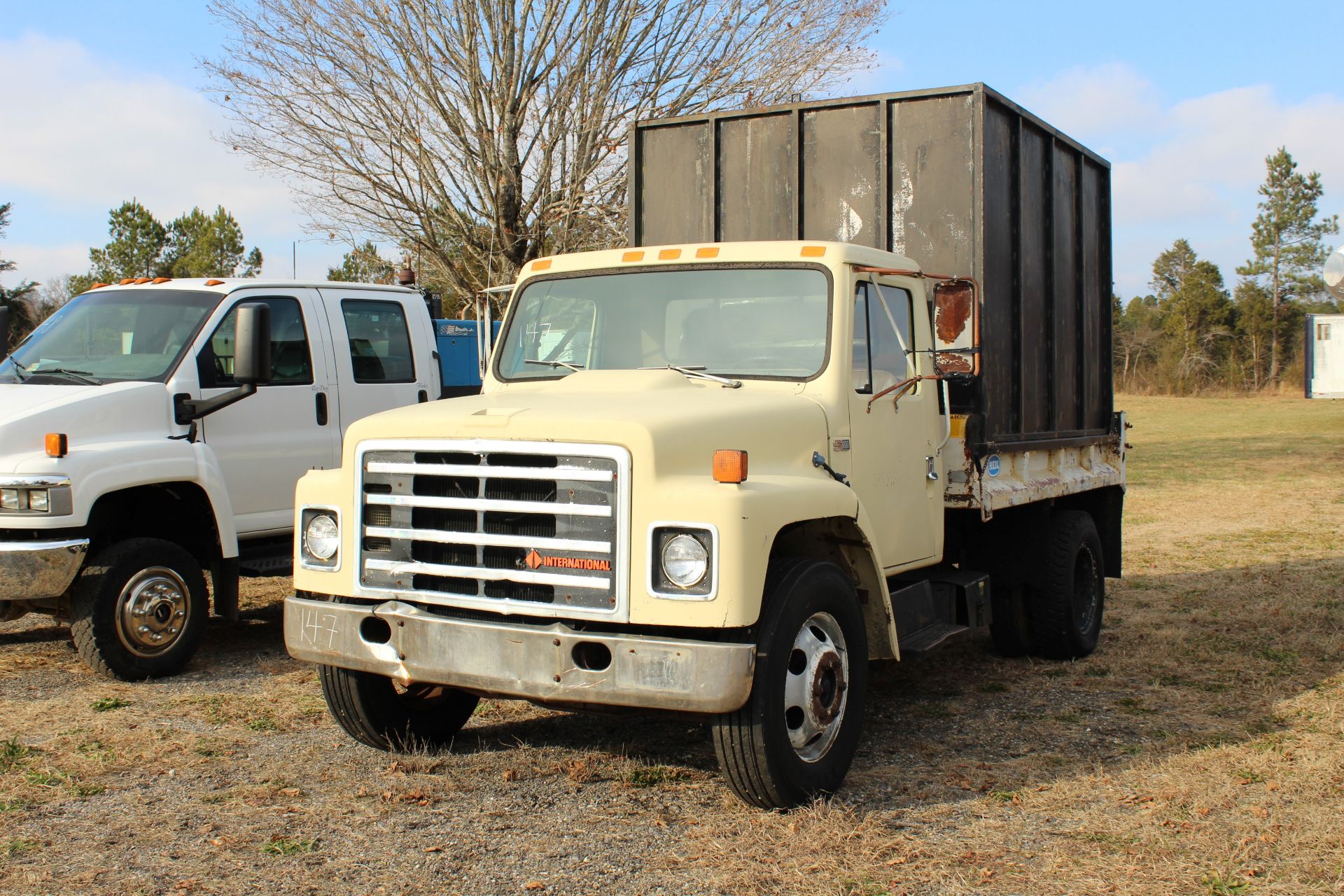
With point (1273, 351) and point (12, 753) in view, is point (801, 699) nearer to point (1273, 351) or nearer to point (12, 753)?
point (12, 753)

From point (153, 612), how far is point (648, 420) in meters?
3.95

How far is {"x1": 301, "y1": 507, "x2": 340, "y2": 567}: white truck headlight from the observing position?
4.91 meters

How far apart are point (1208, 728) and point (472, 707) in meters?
3.61

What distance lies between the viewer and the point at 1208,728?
19.9ft

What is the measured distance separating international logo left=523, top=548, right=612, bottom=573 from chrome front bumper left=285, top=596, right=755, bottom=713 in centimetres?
22

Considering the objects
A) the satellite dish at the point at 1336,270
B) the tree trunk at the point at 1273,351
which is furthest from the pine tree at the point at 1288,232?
the satellite dish at the point at 1336,270

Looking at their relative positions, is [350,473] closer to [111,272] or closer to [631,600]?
[631,600]

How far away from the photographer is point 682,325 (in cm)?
558

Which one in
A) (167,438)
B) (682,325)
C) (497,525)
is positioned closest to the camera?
(497,525)

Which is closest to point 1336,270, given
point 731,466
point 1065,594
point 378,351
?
point 1065,594

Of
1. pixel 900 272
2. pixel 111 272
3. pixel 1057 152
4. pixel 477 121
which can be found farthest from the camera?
pixel 111 272

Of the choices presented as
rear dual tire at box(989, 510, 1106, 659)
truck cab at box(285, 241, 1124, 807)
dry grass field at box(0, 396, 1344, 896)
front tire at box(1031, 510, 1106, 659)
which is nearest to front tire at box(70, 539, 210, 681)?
dry grass field at box(0, 396, 1344, 896)

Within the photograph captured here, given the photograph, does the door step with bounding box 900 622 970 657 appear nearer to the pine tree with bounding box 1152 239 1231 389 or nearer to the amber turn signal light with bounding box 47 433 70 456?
the amber turn signal light with bounding box 47 433 70 456

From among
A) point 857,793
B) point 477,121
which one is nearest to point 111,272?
point 477,121
